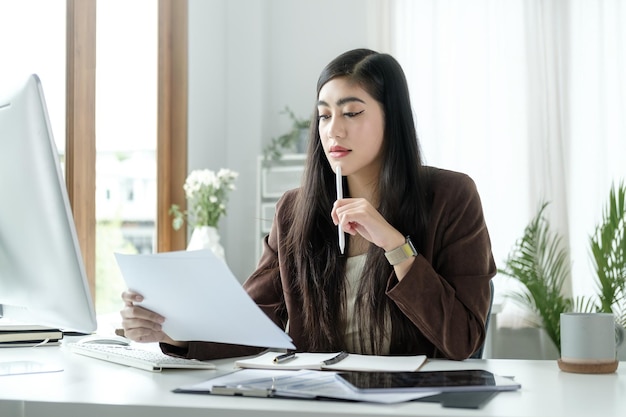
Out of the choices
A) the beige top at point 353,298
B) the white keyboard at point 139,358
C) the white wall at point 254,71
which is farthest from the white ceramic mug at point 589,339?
the white wall at point 254,71

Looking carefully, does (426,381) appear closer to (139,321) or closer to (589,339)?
(589,339)

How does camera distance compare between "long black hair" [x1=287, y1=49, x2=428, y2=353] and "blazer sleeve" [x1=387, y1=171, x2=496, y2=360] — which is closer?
"blazer sleeve" [x1=387, y1=171, x2=496, y2=360]

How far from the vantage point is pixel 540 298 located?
12.2ft

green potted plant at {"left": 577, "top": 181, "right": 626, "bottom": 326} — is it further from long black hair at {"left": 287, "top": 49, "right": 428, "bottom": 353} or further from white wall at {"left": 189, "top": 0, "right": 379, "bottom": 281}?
long black hair at {"left": 287, "top": 49, "right": 428, "bottom": 353}

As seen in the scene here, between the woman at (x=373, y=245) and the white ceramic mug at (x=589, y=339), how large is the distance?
0.77 ft

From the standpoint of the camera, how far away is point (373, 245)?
1729mm

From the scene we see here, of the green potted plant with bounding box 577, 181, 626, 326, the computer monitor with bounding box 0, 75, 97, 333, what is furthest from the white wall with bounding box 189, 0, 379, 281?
the computer monitor with bounding box 0, 75, 97, 333

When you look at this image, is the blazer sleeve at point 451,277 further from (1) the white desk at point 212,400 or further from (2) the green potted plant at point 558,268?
(2) the green potted plant at point 558,268

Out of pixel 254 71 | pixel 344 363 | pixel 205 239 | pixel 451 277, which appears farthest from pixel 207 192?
pixel 344 363

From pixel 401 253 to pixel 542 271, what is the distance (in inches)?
97.1

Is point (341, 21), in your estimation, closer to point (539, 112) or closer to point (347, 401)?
point (539, 112)

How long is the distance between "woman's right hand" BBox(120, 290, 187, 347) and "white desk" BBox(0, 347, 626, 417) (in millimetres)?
112

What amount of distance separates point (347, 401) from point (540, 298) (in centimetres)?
286

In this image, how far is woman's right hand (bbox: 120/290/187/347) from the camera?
54.7 inches
